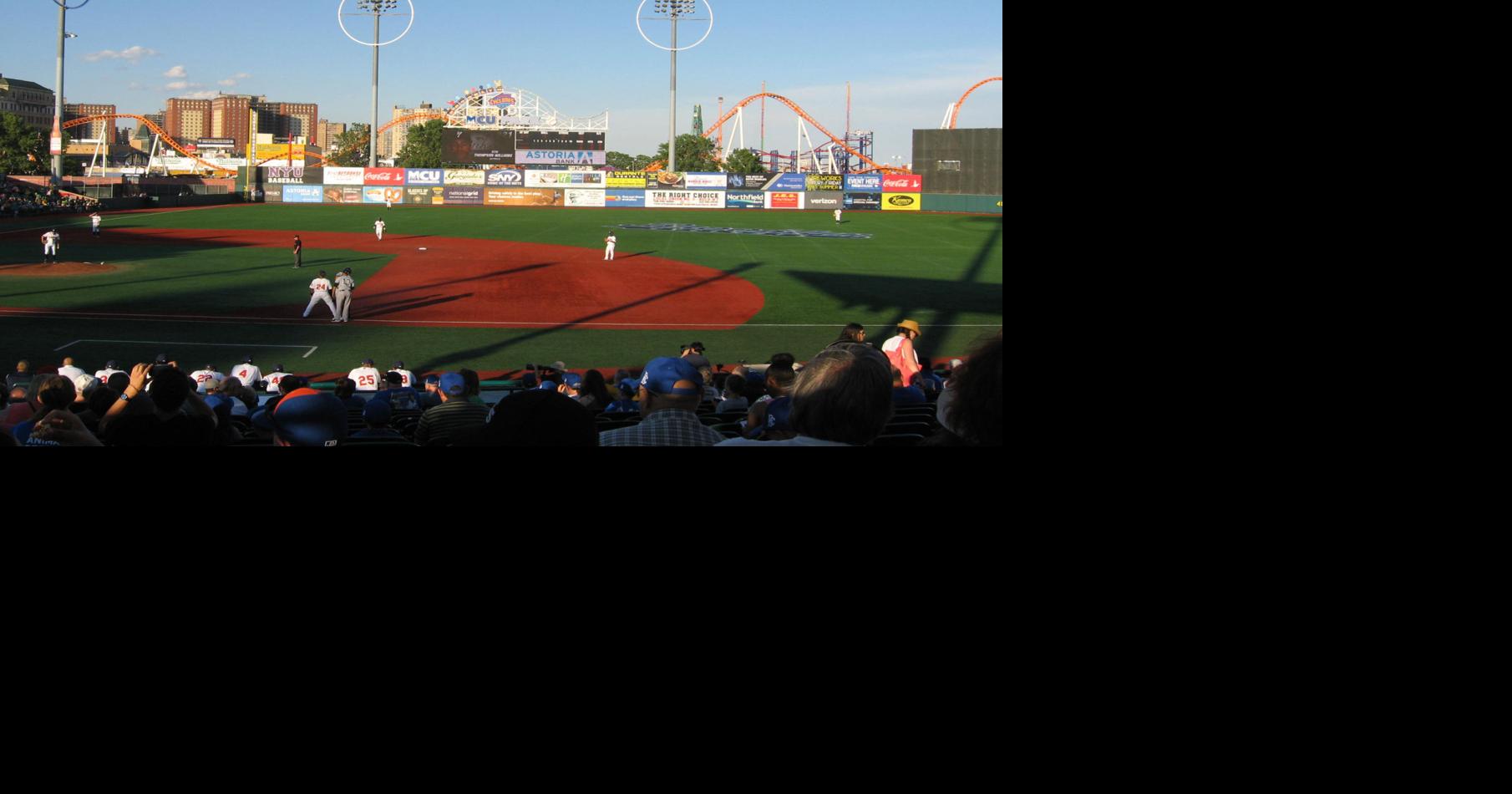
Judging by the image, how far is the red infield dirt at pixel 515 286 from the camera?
19.8m

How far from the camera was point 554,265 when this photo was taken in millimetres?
28250

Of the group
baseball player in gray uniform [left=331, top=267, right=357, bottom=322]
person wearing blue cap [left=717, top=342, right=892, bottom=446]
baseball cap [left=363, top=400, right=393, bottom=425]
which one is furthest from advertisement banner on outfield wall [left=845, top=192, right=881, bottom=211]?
person wearing blue cap [left=717, top=342, right=892, bottom=446]

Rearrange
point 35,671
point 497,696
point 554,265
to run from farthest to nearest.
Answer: point 554,265
point 497,696
point 35,671

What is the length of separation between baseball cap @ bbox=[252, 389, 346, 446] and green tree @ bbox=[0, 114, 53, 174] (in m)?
62.6

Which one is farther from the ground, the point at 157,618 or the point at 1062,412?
the point at 1062,412

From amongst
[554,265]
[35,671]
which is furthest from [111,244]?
[35,671]

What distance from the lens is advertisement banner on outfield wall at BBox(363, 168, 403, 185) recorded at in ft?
179

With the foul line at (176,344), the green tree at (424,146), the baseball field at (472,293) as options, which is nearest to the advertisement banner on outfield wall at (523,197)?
the green tree at (424,146)

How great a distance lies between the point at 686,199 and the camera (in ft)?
179

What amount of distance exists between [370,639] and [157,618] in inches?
17.1

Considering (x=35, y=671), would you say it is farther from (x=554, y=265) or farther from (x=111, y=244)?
(x=111, y=244)

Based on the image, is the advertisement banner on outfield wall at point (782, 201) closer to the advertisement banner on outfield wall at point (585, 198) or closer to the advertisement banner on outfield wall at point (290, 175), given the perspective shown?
the advertisement banner on outfield wall at point (585, 198)

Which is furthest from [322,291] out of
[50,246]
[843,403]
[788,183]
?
[788,183]

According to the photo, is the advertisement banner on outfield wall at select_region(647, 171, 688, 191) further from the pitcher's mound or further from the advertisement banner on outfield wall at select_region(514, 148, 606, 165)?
the pitcher's mound
